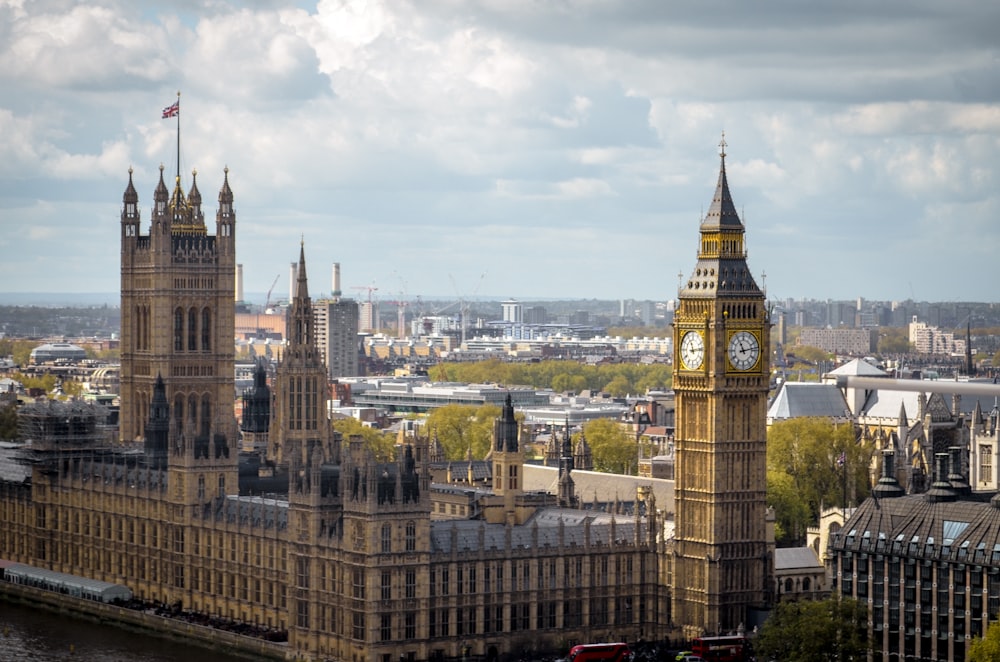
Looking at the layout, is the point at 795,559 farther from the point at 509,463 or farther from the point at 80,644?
the point at 80,644

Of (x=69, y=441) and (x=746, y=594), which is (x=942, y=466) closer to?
(x=746, y=594)

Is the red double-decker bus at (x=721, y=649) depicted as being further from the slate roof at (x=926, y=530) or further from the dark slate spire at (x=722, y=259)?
the dark slate spire at (x=722, y=259)

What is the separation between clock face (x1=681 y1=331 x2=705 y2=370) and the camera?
5492 inches

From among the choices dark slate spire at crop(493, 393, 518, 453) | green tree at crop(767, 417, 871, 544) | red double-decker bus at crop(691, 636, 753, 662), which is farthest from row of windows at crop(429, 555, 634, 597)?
green tree at crop(767, 417, 871, 544)

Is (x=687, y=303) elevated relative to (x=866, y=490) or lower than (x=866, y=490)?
elevated

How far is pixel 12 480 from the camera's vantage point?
183m

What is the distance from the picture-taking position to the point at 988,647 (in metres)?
116

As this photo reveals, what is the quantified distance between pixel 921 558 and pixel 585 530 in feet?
77.0

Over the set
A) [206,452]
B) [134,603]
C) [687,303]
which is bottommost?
[134,603]

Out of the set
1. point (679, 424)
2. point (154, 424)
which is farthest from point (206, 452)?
point (679, 424)

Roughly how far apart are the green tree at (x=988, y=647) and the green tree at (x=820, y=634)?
7.95m

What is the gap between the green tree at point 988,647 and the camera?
115 m

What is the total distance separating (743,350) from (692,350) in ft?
9.55

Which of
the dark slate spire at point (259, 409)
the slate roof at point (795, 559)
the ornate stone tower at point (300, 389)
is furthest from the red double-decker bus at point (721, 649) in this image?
the dark slate spire at point (259, 409)
